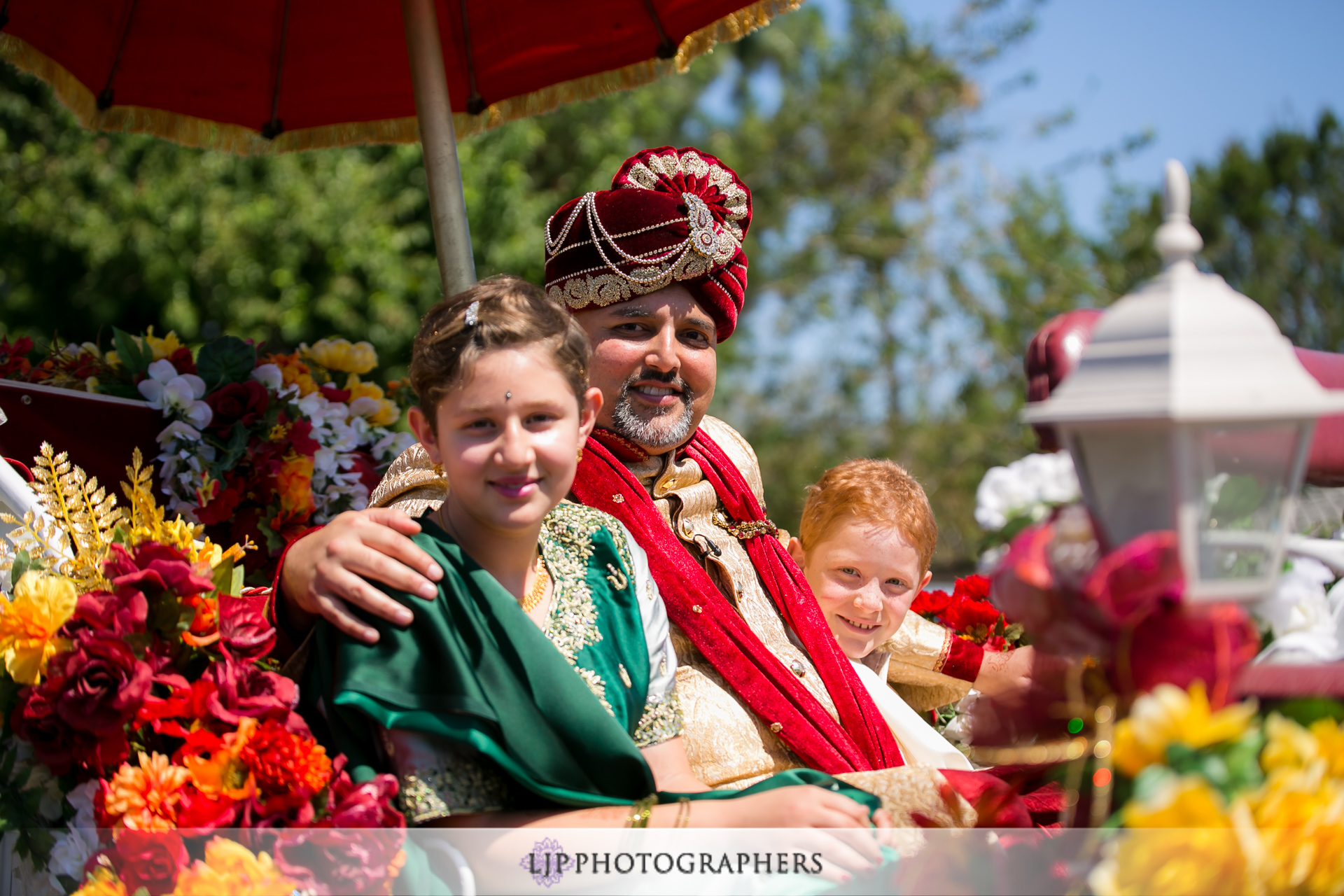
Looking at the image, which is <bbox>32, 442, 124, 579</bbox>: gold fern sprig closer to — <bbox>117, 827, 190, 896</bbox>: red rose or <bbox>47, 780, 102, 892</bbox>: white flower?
<bbox>47, 780, 102, 892</bbox>: white flower

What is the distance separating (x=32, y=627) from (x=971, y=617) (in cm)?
228

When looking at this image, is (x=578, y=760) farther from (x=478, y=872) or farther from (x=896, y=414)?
(x=896, y=414)

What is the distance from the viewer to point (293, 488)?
10.2 ft

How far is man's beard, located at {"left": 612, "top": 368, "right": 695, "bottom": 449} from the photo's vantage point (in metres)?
2.70

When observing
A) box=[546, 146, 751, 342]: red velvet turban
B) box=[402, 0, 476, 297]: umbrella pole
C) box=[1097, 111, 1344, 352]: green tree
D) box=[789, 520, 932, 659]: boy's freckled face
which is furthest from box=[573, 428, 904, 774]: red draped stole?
box=[1097, 111, 1344, 352]: green tree

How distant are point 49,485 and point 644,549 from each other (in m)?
1.20

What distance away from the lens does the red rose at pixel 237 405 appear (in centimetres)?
307

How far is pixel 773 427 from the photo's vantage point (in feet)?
53.0

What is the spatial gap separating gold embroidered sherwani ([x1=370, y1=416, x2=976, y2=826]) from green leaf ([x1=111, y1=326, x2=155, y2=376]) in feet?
3.24

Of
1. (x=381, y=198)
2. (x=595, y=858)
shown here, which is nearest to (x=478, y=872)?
(x=595, y=858)

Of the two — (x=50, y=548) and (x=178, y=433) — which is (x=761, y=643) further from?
(x=178, y=433)

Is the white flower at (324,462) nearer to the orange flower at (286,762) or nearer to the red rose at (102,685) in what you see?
the red rose at (102,685)

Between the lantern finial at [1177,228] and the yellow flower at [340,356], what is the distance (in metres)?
2.82

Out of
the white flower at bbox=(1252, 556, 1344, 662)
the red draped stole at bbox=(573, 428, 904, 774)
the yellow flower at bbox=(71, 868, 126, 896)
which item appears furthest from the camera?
the red draped stole at bbox=(573, 428, 904, 774)
